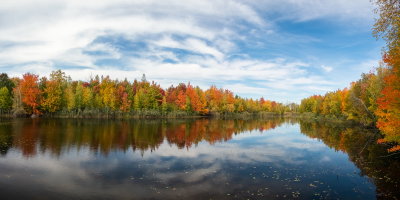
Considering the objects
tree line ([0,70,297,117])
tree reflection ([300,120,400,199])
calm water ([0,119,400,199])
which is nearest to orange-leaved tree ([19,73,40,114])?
tree line ([0,70,297,117])

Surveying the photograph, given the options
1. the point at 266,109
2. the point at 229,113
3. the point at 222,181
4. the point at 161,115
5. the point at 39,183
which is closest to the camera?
the point at 39,183

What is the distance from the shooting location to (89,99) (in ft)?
246

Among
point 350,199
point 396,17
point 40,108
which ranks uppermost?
point 396,17

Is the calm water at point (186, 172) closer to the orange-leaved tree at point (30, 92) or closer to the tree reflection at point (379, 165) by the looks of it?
the tree reflection at point (379, 165)

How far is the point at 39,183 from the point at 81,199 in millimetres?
3968

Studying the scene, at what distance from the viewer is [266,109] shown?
157 m

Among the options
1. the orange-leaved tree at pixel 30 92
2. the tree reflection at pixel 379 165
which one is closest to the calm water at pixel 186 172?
the tree reflection at pixel 379 165

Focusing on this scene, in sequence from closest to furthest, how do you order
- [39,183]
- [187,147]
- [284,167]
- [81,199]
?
[81,199] → [39,183] → [284,167] → [187,147]

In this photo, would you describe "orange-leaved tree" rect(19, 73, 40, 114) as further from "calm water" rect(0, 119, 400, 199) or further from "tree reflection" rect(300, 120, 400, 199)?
"tree reflection" rect(300, 120, 400, 199)

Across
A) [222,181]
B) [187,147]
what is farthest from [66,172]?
[187,147]

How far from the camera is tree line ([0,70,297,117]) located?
68.5 metres

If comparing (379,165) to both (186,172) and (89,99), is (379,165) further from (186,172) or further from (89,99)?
(89,99)

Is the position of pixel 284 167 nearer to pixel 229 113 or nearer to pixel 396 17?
pixel 396 17

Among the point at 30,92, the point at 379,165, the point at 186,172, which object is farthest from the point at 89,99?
the point at 379,165
